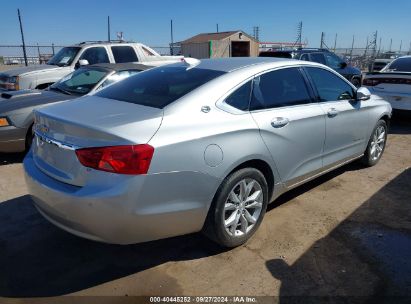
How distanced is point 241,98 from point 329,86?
167cm

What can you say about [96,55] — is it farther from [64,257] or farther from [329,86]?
[64,257]

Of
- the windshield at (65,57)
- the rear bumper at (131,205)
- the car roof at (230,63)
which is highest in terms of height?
the car roof at (230,63)

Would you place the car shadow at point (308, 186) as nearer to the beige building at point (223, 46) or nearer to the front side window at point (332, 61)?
the front side window at point (332, 61)

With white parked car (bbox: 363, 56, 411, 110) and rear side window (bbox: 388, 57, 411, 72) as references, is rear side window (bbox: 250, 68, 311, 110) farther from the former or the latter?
rear side window (bbox: 388, 57, 411, 72)

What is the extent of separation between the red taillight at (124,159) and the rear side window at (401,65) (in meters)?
8.29

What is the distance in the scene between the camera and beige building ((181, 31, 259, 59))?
3606 cm


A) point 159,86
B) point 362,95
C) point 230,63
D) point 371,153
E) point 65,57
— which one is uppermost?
point 230,63

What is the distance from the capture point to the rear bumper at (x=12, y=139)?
5617mm

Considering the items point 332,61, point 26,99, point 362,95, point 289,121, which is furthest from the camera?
point 332,61

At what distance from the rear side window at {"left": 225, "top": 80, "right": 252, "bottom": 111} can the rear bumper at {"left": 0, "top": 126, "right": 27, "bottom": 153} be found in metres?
3.67

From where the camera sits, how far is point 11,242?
360 centimetres

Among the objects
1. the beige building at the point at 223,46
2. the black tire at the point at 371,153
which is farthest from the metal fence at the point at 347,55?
the black tire at the point at 371,153

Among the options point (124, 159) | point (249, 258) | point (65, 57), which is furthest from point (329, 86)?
point (65, 57)

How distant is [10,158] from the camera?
625 cm
